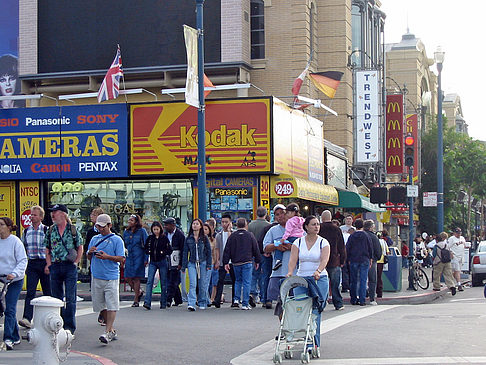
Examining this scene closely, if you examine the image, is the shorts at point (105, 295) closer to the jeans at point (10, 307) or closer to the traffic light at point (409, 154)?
the jeans at point (10, 307)

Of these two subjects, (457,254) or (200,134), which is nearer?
(200,134)

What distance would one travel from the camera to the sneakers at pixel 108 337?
473 inches

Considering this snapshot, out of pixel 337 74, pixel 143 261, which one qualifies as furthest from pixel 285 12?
pixel 143 261

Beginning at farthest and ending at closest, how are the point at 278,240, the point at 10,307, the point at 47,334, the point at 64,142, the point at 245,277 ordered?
the point at 64,142, the point at 245,277, the point at 278,240, the point at 10,307, the point at 47,334

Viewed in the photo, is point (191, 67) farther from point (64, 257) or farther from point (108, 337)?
point (108, 337)

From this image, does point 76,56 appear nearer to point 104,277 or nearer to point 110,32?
point 110,32

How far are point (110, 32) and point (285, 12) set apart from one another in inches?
268

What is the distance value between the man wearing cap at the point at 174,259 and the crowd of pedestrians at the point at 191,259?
0.02 m

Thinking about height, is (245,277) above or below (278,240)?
below

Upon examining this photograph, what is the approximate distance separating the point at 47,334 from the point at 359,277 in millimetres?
10309

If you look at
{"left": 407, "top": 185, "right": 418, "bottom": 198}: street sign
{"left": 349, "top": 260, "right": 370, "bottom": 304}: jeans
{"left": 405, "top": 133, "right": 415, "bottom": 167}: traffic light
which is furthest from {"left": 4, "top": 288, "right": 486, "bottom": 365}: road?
{"left": 405, "top": 133, "right": 415, "bottom": 167}: traffic light

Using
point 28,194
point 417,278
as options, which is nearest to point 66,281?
point 28,194

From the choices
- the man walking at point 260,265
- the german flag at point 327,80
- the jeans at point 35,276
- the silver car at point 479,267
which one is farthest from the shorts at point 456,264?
the jeans at point 35,276

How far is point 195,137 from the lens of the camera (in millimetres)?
23844
